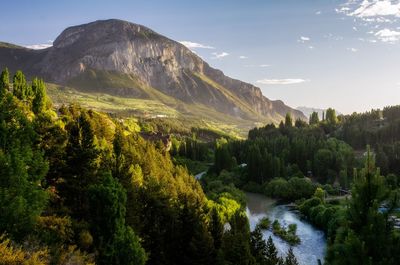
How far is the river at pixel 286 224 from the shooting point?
78.9 m

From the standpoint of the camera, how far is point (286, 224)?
345 ft

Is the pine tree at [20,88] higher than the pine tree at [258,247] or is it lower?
higher

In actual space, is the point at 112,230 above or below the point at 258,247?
above

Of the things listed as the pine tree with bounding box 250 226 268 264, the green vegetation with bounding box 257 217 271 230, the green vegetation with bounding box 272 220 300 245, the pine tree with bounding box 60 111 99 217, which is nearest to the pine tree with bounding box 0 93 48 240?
the pine tree with bounding box 60 111 99 217

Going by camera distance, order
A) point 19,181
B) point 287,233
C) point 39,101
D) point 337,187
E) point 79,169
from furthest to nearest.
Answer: point 337,187
point 287,233
point 39,101
point 79,169
point 19,181

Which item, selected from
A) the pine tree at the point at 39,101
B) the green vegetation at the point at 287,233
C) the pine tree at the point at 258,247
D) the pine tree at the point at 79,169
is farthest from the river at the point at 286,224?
the pine tree at the point at 39,101

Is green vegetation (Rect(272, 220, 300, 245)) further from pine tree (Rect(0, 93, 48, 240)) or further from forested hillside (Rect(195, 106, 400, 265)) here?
pine tree (Rect(0, 93, 48, 240))

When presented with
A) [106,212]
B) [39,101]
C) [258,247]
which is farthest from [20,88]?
[258,247]

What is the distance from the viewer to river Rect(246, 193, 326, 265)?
259ft

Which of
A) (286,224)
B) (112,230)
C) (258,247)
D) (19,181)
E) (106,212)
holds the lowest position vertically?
(286,224)

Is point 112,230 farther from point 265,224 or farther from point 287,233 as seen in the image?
point 265,224

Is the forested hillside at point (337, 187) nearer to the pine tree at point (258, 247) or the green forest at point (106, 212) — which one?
A: the green forest at point (106, 212)

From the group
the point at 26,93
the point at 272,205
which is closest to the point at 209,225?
the point at 26,93

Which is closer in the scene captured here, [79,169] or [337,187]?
[79,169]
